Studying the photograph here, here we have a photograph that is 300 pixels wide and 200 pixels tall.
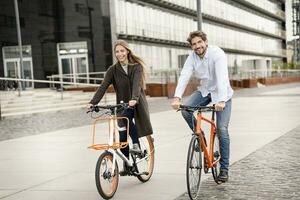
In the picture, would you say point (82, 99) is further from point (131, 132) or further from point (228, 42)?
point (228, 42)

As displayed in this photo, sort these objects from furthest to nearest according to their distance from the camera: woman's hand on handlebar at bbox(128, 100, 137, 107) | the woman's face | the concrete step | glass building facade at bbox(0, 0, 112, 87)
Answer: glass building facade at bbox(0, 0, 112, 87), the concrete step, the woman's face, woman's hand on handlebar at bbox(128, 100, 137, 107)

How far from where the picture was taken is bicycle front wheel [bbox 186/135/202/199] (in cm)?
536

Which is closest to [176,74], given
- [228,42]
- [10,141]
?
[10,141]

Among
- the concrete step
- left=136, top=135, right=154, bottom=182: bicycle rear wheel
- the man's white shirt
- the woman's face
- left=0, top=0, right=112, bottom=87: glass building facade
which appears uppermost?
left=0, top=0, right=112, bottom=87: glass building facade

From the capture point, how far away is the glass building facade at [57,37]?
137ft

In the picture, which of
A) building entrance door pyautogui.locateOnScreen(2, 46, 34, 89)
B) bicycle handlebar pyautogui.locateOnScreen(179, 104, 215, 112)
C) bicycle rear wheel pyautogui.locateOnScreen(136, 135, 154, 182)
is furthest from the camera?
building entrance door pyautogui.locateOnScreen(2, 46, 34, 89)

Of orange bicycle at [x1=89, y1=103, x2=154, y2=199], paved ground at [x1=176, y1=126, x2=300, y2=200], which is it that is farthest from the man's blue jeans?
orange bicycle at [x1=89, y1=103, x2=154, y2=199]

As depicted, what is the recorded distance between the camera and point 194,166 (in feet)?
18.1

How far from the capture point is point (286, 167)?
7.21 meters

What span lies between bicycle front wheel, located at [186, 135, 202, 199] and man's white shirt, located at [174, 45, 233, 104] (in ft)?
2.04

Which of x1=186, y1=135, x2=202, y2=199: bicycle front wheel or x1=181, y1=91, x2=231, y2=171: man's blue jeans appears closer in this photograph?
x1=186, y1=135, x2=202, y2=199: bicycle front wheel

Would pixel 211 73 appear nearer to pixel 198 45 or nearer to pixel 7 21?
pixel 198 45

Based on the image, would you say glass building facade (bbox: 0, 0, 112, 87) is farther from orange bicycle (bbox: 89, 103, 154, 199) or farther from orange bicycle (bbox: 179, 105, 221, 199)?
orange bicycle (bbox: 179, 105, 221, 199)

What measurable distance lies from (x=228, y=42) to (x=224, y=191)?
6370 cm
